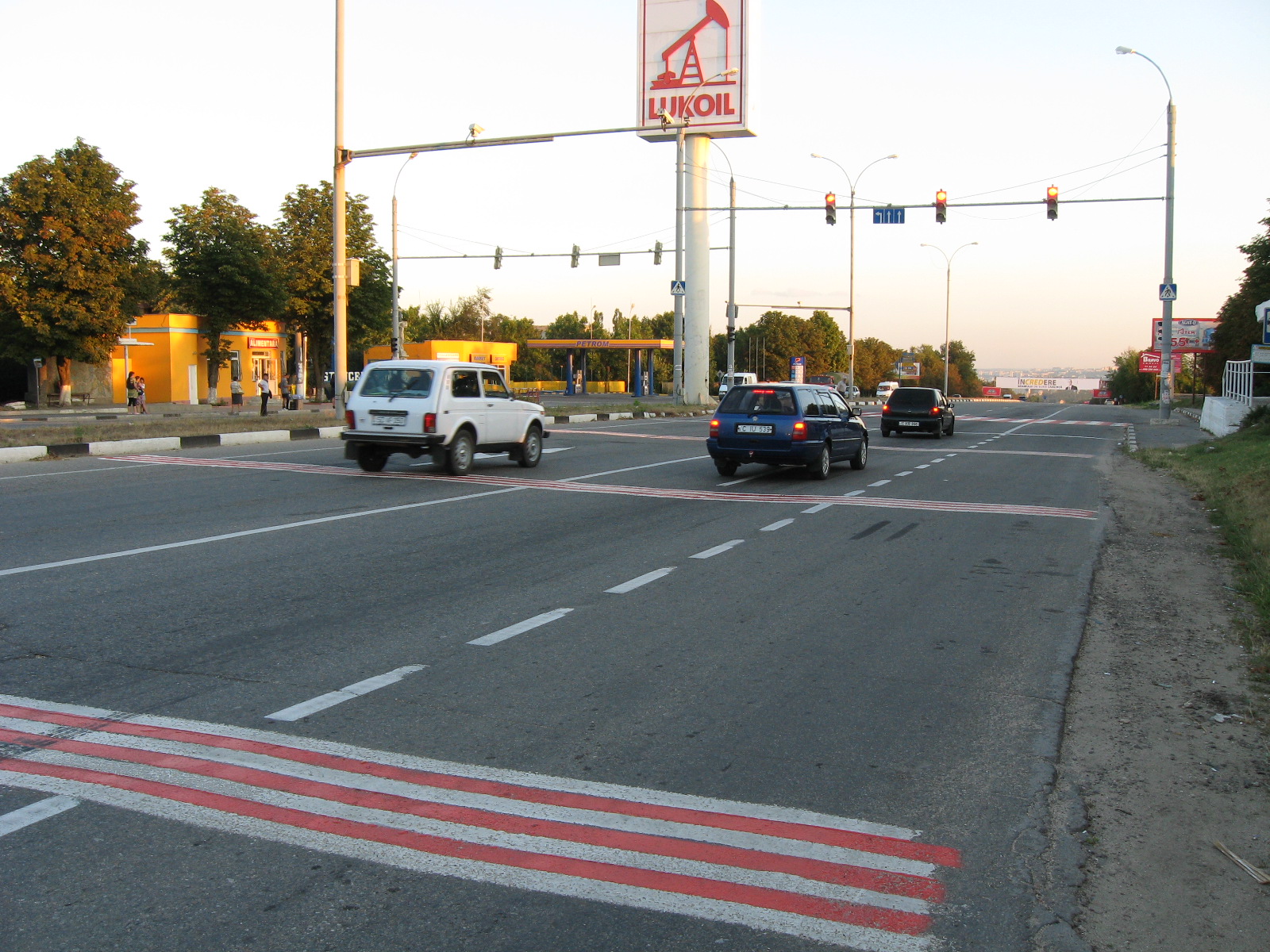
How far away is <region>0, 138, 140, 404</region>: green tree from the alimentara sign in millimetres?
23897

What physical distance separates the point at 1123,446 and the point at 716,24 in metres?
31.7

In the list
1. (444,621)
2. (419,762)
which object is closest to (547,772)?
(419,762)

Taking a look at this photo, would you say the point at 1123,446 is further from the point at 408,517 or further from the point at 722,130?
the point at 722,130

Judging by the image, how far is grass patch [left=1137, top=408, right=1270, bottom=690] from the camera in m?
7.32

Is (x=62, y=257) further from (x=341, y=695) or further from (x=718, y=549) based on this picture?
(x=341, y=695)

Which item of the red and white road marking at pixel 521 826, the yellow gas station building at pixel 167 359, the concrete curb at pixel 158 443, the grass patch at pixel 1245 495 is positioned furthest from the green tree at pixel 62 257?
the red and white road marking at pixel 521 826

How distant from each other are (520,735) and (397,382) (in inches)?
481

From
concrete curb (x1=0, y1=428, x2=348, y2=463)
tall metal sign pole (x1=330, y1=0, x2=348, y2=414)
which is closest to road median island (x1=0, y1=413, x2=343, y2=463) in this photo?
concrete curb (x1=0, y1=428, x2=348, y2=463)

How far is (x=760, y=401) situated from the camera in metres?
16.7

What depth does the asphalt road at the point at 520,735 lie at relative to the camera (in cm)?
332

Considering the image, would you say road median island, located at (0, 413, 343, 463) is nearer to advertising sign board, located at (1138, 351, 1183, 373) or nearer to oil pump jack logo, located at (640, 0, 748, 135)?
oil pump jack logo, located at (640, 0, 748, 135)

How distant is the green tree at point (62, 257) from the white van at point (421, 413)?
31818 millimetres

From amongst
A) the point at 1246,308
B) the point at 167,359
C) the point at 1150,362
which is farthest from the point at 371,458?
the point at 1150,362

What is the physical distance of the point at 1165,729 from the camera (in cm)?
523
